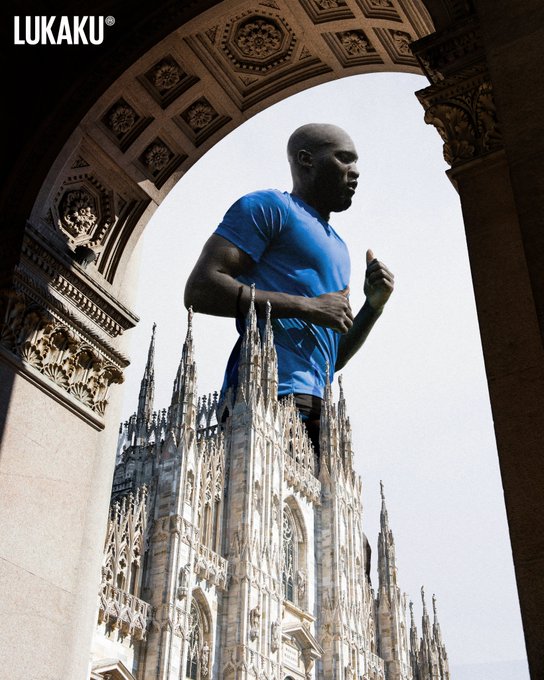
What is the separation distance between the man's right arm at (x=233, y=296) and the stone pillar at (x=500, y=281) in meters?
38.5

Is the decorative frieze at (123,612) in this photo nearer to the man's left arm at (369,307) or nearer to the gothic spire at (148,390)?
the gothic spire at (148,390)

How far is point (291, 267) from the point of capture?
4525cm

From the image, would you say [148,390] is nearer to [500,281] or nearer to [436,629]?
[436,629]

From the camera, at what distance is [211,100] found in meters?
7.32

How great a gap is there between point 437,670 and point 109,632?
81.4 ft

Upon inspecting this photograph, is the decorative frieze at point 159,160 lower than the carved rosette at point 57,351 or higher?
higher

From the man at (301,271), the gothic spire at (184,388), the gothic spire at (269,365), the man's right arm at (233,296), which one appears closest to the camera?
the gothic spire at (184,388)

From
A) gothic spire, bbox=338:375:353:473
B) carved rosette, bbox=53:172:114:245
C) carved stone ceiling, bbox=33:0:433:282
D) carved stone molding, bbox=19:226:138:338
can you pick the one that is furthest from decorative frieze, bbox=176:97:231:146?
gothic spire, bbox=338:375:353:473

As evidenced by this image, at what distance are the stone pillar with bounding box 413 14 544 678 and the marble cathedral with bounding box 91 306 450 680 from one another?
79.8ft

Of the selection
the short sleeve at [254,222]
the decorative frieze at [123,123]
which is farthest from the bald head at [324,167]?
the decorative frieze at [123,123]

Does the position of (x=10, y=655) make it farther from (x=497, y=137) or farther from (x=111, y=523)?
(x=111, y=523)

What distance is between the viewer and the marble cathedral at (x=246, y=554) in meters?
29.1

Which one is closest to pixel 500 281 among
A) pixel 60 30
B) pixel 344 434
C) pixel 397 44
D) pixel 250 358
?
pixel 397 44

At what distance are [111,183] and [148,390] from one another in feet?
112
